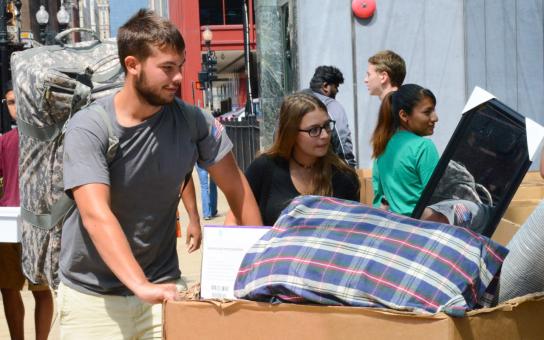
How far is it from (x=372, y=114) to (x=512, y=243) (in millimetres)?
7107

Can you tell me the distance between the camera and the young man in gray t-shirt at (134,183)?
3.44 metres

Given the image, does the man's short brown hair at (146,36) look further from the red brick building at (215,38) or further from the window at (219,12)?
the window at (219,12)

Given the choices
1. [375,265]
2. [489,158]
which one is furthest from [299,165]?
[375,265]

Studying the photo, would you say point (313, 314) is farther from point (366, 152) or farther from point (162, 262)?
point (366, 152)

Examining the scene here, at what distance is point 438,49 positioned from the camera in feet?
32.2

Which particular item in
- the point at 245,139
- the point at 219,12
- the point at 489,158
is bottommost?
the point at 245,139

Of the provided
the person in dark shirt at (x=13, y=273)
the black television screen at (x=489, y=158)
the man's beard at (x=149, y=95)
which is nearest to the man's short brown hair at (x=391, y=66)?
the person in dark shirt at (x=13, y=273)

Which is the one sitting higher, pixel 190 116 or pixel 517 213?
pixel 190 116

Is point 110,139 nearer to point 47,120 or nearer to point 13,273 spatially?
point 47,120

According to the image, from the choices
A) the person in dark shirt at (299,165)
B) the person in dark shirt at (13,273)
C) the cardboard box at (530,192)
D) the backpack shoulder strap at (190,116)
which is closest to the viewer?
the backpack shoulder strap at (190,116)

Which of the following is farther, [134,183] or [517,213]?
[517,213]

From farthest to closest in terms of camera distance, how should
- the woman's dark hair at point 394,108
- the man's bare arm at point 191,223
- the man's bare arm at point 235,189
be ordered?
the woman's dark hair at point 394,108
the man's bare arm at point 191,223
the man's bare arm at point 235,189

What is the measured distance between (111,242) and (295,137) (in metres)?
1.65

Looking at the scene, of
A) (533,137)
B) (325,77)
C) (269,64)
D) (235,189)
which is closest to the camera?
(533,137)
